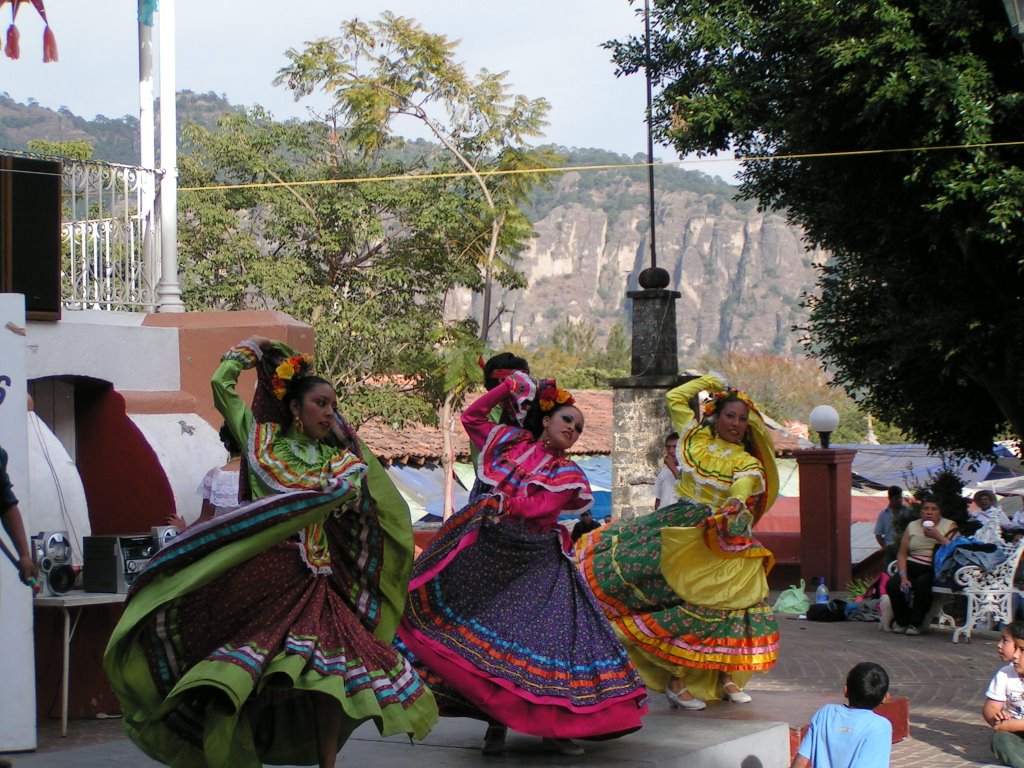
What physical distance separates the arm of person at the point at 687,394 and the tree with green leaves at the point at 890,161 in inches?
205

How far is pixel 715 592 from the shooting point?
7.14 meters

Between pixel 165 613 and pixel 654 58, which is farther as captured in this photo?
pixel 654 58

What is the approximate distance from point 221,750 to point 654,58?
1243cm

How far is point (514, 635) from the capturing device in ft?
18.4

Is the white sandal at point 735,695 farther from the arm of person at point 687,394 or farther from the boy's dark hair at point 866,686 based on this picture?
the boy's dark hair at point 866,686

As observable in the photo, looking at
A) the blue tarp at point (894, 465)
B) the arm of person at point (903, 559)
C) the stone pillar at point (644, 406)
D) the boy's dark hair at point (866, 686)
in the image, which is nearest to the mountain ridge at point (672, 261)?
the blue tarp at point (894, 465)

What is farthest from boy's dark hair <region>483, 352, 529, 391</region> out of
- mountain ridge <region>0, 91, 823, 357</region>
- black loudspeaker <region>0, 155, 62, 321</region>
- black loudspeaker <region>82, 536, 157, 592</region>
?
mountain ridge <region>0, 91, 823, 357</region>

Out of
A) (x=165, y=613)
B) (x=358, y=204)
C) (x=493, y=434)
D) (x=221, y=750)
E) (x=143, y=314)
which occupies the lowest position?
(x=221, y=750)

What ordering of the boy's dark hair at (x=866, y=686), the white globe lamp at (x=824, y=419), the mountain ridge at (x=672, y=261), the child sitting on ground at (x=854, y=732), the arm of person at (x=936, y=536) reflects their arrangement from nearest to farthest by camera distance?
the child sitting on ground at (x=854, y=732)
the boy's dark hair at (x=866, y=686)
the arm of person at (x=936, y=536)
the white globe lamp at (x=824, y=419)
the mountain ridge at (x=672, y=261)

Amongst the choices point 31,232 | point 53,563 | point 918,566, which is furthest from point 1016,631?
point 918,566

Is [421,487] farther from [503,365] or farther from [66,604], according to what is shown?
[503,365]

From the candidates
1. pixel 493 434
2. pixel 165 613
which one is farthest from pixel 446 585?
pixel 165 613

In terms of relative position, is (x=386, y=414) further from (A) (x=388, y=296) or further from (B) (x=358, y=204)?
(B) (x=358, y=204)

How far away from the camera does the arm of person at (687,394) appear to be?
289 inches
